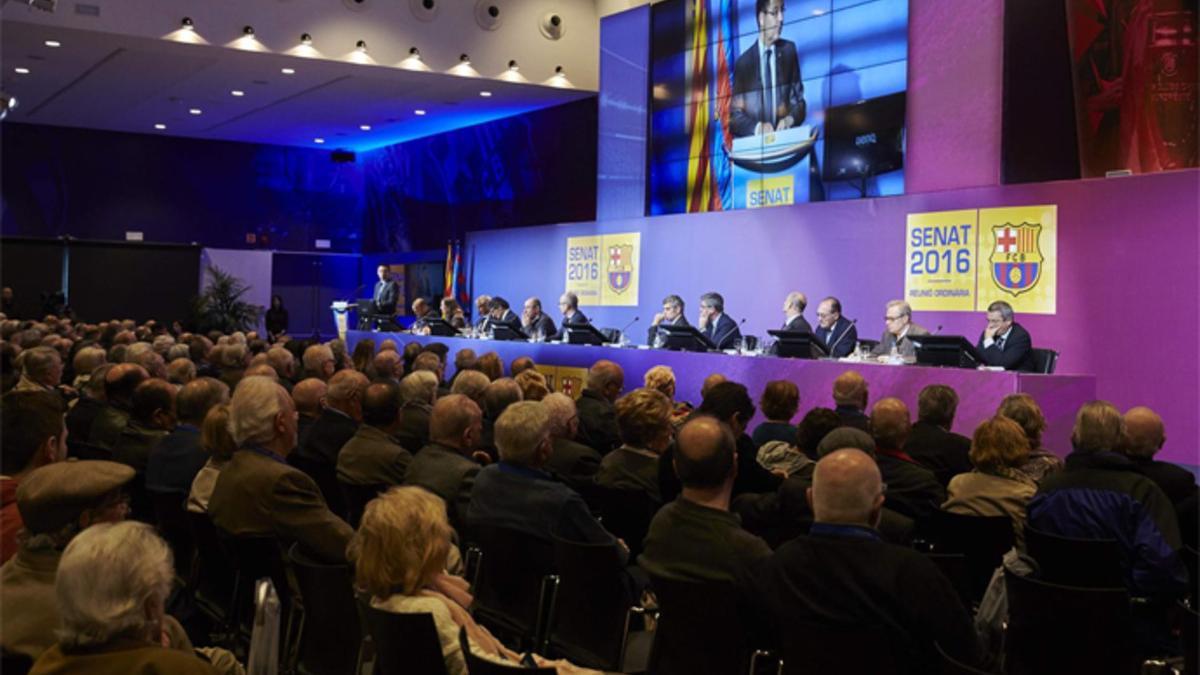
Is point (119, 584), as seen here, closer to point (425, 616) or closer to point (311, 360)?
point (425, 616)

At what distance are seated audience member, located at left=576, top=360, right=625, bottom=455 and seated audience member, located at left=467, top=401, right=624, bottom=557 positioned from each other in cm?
209

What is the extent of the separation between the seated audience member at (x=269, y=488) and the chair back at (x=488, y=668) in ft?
4.20

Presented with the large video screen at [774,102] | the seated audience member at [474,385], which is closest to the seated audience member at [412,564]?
the seated audience member at [474,385]

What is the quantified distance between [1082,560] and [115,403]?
4985mm

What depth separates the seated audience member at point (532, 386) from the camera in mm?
6480

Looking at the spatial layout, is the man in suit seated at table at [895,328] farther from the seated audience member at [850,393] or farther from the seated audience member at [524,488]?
the seated audience member at [524,488]

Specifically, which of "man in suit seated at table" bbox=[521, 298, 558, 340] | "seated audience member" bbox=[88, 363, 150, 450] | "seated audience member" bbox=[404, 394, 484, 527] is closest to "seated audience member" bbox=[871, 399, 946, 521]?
"seated audience member" bbox=[404, 394, 484, 527]

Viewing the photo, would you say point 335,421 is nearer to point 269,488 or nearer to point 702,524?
point 269,488

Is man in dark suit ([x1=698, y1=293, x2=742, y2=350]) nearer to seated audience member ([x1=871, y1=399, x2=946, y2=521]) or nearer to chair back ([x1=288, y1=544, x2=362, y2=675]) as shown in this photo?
seated audience member ([x1=871, y1=399, x2=946, y2=521])

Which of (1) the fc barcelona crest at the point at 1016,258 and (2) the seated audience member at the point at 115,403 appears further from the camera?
(1) the fc barcelona crest at the point at 1016,258

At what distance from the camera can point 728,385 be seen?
5207 millimetres

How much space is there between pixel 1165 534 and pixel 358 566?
2.73 metres

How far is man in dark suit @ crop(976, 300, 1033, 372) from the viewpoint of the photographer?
873 centimetres

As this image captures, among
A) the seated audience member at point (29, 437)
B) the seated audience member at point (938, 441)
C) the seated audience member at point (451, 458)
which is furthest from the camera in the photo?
the seated audience member at point (938, 441)
